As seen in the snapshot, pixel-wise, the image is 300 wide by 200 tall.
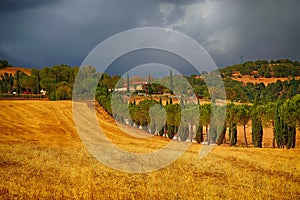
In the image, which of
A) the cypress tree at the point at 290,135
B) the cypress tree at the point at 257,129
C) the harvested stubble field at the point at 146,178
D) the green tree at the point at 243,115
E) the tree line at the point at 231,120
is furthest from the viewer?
the green tree at the point at 243,115

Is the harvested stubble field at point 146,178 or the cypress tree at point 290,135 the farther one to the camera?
the cypress tree at point 290,135

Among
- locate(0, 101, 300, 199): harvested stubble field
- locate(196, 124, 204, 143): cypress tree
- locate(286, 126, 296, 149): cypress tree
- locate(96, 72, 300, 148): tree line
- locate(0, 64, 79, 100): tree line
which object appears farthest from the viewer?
locate(0, 64, 79, 100): tree line

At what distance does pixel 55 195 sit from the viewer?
53.8 feet

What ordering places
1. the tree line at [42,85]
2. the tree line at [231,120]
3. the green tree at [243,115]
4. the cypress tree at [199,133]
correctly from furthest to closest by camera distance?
the tree line at [42,85] < the cypress tree at [199,133] < the green tree at [243,115] < the tree line at [231,120]

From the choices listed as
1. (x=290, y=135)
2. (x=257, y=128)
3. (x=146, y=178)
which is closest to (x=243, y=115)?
(x=257, y=128)

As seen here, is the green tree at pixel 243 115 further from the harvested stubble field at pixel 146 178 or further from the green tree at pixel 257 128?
the harvested stubble field at pixel 146 178

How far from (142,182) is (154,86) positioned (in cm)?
8209

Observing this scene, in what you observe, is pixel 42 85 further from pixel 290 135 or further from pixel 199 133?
pixel 290 135

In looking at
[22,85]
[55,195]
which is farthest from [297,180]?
[22,85]

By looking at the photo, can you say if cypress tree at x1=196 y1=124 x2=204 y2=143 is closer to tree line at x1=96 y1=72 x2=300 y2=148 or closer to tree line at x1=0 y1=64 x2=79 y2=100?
tree line at x1=96 y1=72 x2=300 y2=148

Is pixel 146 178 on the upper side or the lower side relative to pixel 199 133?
upper

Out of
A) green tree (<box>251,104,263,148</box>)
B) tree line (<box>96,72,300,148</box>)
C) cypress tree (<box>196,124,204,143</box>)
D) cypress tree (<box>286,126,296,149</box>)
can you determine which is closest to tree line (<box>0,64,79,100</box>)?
tree line (<box>96,72,300,148</box>)

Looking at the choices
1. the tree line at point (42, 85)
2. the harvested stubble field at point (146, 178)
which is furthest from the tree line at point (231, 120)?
the tree line at point (42, 85)

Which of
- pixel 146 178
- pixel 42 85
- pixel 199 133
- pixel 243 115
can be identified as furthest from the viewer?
pixel 42 85
